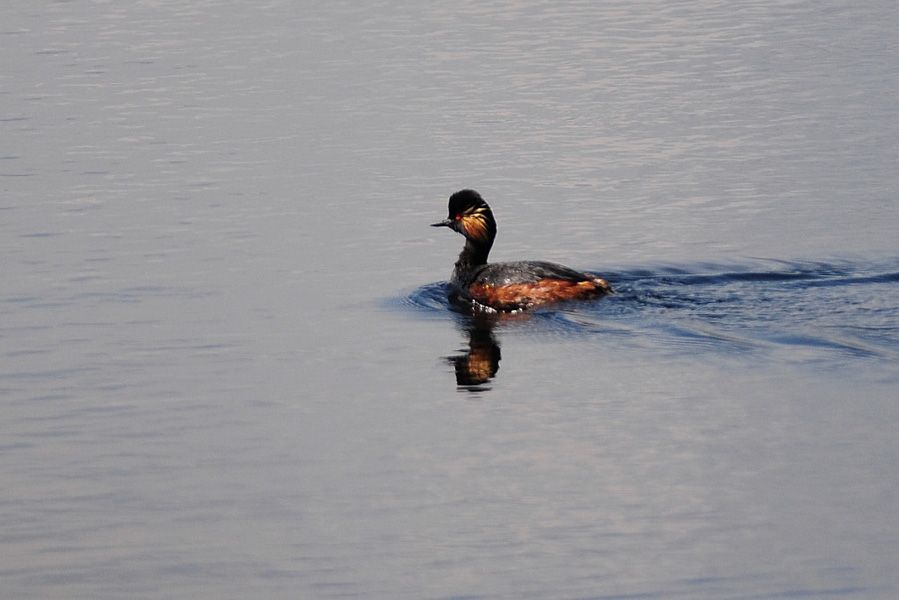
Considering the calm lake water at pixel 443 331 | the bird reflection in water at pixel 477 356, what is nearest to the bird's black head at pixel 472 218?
the calm lake water at pixel 443 331

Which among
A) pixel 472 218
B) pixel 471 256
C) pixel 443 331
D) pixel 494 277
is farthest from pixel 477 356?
pixel 472 218

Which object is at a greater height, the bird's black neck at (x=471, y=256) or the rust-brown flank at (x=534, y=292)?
the bird's black neck at (x=471, y=256)

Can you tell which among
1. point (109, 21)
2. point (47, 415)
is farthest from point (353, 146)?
point (109, 21)

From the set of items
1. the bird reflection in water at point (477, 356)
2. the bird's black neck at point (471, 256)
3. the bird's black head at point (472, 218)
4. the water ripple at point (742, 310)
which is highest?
the bird's black head at point (472, 218)

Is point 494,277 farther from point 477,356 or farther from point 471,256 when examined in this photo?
point 477,356

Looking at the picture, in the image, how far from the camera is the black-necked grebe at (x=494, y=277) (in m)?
16.2

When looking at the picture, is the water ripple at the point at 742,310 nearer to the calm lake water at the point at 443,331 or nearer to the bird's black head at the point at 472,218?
the calm lake water at the point at 443,331

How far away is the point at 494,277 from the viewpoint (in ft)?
55.4

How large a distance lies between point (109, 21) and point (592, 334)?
23.1m

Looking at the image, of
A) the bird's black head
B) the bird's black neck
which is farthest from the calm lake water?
the bird's black head

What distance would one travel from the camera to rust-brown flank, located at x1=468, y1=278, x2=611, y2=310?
1620 cm

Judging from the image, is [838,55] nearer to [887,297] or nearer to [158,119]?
[158,119]

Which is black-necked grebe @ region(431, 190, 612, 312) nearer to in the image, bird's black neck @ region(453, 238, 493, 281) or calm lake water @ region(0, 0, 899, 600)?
bird's black neck @ region(453, 238, 493, 281)

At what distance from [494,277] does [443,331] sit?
1.32 meters
